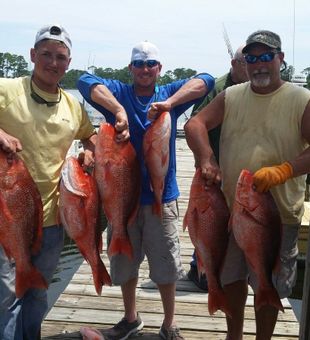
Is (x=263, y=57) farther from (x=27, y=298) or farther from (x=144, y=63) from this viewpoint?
(x=27, y=298)

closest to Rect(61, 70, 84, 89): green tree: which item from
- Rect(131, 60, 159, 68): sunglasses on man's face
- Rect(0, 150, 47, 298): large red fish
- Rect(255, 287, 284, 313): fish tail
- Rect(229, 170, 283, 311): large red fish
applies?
Rect(131, 60, 159, 68): sunglasses on man's face

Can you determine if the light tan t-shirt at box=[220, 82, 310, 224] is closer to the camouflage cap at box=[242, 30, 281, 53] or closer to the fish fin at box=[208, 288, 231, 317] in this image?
the camouflage cap at box=[242, 30, 281, 53]

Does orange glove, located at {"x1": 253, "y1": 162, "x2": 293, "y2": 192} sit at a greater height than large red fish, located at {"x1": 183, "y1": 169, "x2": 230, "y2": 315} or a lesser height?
greater

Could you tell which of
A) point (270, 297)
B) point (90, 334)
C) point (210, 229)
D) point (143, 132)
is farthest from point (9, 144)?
point (90, 334)

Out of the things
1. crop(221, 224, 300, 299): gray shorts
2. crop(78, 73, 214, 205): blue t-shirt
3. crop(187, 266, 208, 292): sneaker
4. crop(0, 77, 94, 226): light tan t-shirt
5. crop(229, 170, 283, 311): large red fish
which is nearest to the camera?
crop(229, 170, 283, 311): large red fish

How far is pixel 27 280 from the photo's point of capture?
3.33 meters

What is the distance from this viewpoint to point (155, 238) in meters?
4.15

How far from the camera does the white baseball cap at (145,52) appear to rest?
3.83m

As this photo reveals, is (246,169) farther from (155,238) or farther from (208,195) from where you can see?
(155,238)

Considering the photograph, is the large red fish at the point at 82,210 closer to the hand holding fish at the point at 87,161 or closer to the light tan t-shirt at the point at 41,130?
the hand holding fish at the point at 87,161

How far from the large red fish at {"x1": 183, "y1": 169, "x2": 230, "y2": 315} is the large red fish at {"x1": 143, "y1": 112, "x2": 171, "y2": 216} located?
335mm

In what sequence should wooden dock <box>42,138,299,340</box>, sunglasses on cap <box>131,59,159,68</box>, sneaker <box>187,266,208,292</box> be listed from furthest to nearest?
sneaker <box>187,266,208,292</box> < wooden dock <box>42,138,299,340</box> < sunglasses on cap <box>131,59,159,68</box>

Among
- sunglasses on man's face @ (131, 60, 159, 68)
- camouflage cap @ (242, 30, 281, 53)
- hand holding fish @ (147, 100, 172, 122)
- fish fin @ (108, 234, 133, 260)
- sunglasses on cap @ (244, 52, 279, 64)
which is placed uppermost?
camouflage cap @ (242, 30, 281, 53)

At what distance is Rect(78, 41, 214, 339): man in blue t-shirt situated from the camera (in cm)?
387
